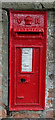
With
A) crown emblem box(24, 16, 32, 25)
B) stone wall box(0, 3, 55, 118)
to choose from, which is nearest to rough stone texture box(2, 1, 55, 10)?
stone wall box(0, 3, 55, 118)

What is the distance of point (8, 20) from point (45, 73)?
3.36 ft

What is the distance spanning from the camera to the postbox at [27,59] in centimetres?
260

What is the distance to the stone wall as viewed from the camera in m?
2.66

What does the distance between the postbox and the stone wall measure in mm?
90

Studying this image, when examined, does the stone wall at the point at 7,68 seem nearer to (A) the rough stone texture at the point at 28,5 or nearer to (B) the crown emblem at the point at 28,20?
(A) the rough stone texture at the point at 28,5

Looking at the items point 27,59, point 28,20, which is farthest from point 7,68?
point 28,20

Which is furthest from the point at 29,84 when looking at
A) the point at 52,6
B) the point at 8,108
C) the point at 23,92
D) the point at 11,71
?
the point at 52,6

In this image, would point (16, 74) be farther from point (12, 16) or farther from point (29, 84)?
point (12, 16)

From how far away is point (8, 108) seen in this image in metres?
2.82

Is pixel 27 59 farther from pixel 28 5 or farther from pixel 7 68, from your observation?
pixel 28 5

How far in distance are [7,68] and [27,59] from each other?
14.4 inches

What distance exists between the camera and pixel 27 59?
2.65 m

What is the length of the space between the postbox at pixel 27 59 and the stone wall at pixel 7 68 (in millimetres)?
90

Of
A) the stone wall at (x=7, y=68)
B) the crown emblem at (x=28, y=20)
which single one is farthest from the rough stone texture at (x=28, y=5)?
the crown emblem at (x=28, y=20)
